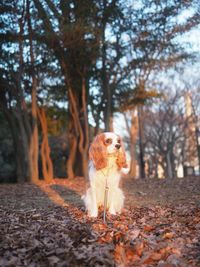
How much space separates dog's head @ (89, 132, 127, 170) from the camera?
7.29 meters

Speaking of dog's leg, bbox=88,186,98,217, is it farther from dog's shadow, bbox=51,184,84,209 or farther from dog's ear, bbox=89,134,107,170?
dog's shadow, bbox=51,184,84,209

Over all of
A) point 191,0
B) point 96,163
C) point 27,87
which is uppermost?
point 191,0

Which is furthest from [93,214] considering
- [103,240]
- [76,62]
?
[76,62]

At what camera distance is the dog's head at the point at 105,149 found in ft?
23.9

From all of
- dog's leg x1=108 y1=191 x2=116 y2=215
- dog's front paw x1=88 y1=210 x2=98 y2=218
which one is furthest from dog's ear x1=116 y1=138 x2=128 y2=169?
dog's front paw x1=88 y1=210 x2=98 y2=218

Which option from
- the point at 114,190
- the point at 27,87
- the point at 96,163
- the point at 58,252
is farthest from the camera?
the point at 27,87

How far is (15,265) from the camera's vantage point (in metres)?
4.68

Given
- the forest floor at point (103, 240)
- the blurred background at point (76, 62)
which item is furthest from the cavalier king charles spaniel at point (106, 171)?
the blurred background at point (76, 62)

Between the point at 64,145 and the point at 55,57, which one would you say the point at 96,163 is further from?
A: the point at 64,145

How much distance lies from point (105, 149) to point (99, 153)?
130mm

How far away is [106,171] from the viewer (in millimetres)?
7637

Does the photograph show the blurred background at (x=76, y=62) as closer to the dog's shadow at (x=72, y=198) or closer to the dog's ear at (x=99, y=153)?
the dog's shadow at (x=72, y=198)

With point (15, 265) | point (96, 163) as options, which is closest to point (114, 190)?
point (96, 163)

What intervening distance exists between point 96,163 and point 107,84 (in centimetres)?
1369
